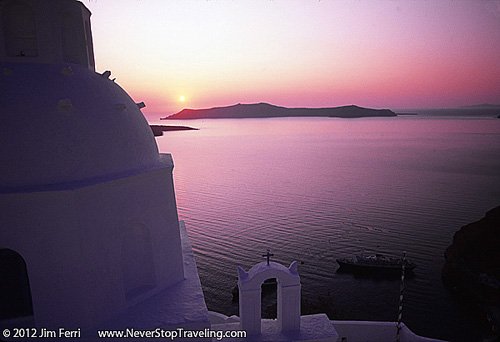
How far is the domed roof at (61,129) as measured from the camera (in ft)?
21.8

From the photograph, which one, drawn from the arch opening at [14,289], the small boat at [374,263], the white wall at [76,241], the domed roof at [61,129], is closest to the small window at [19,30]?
the domed roof at [61,129]

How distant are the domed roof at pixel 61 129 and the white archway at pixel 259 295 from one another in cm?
404

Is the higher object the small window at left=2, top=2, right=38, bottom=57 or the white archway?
the small window at left=2, top=2, right=38, bottom=57

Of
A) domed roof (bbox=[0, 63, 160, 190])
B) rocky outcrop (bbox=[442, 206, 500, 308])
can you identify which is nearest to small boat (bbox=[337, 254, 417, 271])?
rocky outcrop (bbox=[442, 206, 500, 308])

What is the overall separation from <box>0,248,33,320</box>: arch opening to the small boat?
2373 cm

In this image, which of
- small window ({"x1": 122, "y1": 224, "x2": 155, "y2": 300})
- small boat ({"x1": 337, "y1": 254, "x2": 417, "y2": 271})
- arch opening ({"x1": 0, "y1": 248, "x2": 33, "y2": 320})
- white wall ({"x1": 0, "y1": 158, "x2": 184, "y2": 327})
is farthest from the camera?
small boat ({"x1": 337, "y1": 254, "x2": 417, "y2": 271})

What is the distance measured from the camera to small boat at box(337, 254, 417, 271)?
26.7 meters

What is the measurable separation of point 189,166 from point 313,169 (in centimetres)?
2528

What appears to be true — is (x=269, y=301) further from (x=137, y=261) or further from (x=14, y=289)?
(x=14, y=289)

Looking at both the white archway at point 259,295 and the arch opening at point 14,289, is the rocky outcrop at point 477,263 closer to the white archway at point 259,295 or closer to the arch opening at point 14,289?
the white archway at point 259,295

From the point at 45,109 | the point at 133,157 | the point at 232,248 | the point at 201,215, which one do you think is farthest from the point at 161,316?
the point at 201,215

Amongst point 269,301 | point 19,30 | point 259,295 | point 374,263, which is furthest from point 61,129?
point 374,263

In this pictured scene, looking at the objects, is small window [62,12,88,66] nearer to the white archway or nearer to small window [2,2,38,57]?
small window [2,2,38,57]

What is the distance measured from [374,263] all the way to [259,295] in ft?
66.8
